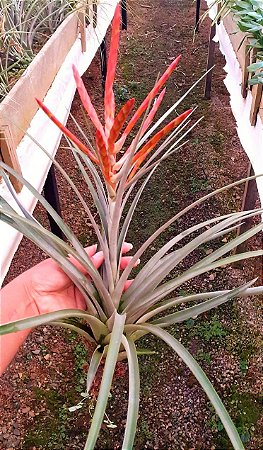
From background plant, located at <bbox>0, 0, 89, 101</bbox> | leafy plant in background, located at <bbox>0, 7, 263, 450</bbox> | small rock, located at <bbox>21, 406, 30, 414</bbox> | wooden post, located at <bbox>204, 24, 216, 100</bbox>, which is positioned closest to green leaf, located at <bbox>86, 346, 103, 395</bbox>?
leafy plant in background, located at <bbox>0, 7, 263, 450</bbox>

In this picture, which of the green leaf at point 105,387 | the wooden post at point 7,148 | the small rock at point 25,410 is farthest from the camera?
the small rock at point 25,410

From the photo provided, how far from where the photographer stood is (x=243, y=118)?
204cm

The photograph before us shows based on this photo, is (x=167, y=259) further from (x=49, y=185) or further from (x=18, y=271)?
(x=18, y=271)

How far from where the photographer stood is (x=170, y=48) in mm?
4508

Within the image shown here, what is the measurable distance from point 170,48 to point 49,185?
302 cm

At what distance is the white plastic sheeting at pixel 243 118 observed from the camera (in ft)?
5.65

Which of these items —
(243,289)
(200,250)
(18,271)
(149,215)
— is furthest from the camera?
(149,215)

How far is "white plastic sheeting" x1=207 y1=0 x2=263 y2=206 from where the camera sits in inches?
67.8

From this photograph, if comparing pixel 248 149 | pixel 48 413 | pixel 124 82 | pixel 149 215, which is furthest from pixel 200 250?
pixel 124 82

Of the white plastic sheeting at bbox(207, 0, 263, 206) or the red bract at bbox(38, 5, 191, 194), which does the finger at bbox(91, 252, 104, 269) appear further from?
the white plastic sheeting at bbox(207, 0, 263, 206)

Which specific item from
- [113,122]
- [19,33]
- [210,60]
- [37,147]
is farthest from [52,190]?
[210,60]

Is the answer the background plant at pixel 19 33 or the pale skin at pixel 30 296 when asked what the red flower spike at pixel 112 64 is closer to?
the pale skin at pixel 30 296

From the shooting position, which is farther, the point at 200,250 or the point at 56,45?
the point at 200,250

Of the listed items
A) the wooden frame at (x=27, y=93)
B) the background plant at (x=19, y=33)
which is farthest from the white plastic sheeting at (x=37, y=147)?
the background plant at (x=19, y=33)
